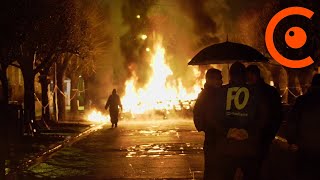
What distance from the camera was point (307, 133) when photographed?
7223 millimetres

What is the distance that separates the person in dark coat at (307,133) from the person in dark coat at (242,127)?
49cm

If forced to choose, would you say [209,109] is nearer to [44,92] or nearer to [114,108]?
[114,108]

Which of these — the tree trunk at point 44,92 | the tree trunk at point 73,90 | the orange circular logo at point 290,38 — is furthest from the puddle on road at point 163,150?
the tree trunk at point 73,90

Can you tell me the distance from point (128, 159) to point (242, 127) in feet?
28.1

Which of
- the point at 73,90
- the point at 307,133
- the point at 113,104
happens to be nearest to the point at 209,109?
the point at 307,133

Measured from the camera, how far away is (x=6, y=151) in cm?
1048

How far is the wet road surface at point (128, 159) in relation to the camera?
12.6 meters

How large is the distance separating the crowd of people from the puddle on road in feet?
28.8

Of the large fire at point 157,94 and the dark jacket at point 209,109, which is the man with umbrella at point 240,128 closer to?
the dark jacket at point 209,109

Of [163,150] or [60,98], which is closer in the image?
[163,150]

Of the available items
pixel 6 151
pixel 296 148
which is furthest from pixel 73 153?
pixel 296 148

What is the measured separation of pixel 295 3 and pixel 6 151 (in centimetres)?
2765

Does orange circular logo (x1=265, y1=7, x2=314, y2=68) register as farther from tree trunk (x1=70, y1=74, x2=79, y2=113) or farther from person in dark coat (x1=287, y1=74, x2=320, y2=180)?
person in dark coat (x1=287, y1=74, x2=320, y2=180)

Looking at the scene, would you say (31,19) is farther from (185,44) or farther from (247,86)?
(185,44)
